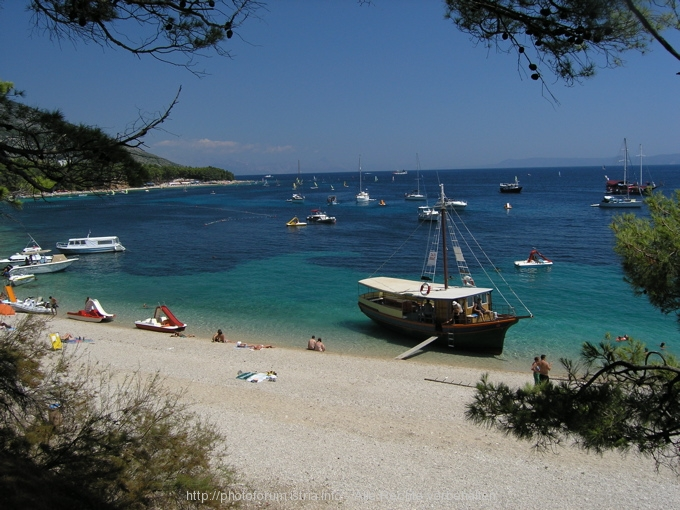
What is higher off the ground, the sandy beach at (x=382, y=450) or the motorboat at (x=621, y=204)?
the motorboat at (x=621, y=204)

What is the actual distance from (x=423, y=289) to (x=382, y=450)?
10454 millimetres

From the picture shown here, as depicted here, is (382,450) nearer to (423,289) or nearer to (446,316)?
(446,316)

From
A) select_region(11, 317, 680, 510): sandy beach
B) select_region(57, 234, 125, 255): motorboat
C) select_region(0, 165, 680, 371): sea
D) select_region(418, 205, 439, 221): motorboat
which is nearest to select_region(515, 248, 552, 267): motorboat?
select_region(0, 165, 680, 371): sea

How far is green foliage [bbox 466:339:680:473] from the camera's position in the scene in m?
4.93

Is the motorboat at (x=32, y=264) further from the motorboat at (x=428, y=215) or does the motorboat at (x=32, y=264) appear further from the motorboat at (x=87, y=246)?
the motorboat at (x=428, y=215)

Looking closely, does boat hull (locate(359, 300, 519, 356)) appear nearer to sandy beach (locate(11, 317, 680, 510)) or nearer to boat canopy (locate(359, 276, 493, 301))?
boat canopy (locate(359, 276, 493, 301))

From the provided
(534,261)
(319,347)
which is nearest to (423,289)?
(319,347)

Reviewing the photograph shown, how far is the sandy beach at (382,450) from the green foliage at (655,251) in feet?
7.15

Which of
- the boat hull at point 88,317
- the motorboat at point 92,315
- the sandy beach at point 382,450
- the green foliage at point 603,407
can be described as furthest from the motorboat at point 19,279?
the green foliage at point 603,407

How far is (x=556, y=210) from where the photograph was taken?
71.4 m

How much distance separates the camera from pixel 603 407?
5.09 metres

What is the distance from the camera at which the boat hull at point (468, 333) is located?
62.3 ft

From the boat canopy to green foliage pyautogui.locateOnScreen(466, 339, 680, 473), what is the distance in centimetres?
1400

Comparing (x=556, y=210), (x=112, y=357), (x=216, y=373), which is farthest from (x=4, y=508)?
(x=556, y=210)
